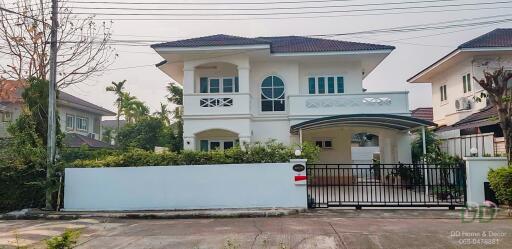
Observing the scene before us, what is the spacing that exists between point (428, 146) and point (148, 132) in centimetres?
1722

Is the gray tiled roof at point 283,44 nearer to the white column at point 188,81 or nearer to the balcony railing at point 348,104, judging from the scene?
the white column at point 188,81

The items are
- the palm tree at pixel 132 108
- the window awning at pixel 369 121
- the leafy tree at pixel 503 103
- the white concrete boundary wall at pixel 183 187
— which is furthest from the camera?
the palm tree at pixel 132 108

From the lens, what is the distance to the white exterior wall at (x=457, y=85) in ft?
59.1

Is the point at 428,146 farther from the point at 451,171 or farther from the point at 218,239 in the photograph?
the point at 218,239

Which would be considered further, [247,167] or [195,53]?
[195,53]

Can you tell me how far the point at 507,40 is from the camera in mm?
18234

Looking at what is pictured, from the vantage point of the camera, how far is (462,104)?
19375 mm

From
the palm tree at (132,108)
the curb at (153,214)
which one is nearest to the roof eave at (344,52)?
the curb at (153,214)

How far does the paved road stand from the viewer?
7441 millimetres

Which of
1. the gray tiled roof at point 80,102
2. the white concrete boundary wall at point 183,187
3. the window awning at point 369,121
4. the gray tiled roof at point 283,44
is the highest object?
the gray tiled roof at point 283,44

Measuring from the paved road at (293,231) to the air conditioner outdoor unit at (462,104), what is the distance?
9.80 m

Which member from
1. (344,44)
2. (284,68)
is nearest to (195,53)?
Result: (284,68)

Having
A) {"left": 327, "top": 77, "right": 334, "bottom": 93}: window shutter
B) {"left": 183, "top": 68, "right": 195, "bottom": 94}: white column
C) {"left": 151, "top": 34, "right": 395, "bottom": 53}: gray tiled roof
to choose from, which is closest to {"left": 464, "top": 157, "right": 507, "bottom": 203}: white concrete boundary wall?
{"left": 151, "top": 34, "right": 395, "bottom": 53}: gray tiled roof

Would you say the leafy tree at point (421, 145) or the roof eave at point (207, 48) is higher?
the roof eave at point (207, 48)
